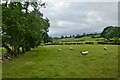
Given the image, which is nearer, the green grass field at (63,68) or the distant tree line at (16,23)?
the green grass field at (63,68)

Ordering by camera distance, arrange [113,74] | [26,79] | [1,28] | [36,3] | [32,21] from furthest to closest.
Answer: [36,3] < [32,21] < [1,28] < [113,74] < [26,79]

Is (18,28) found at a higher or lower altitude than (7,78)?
higher

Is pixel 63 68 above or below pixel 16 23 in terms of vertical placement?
below

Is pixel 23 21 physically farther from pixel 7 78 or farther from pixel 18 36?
pixel 7 78

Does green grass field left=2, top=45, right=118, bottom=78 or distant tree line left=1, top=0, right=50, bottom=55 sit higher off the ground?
distant tree line left=1, top=0, right=50, bottom=55

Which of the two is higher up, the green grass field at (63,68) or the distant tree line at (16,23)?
the distant tree line at (16,23)

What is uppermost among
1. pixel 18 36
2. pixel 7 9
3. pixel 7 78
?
pixel 7 9

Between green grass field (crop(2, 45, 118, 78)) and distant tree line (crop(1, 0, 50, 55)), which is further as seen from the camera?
distant tree line (crop(1, 0, 50, 55))

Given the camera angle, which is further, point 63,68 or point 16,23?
point 16,23

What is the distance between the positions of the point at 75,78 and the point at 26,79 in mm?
3855

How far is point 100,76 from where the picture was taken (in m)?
22.6

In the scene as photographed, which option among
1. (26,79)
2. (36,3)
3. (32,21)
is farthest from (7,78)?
(36,3)

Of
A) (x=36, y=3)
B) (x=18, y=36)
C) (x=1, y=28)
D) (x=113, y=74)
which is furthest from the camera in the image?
(x=36, y=3)

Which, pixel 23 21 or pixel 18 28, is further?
pixel 23 21
